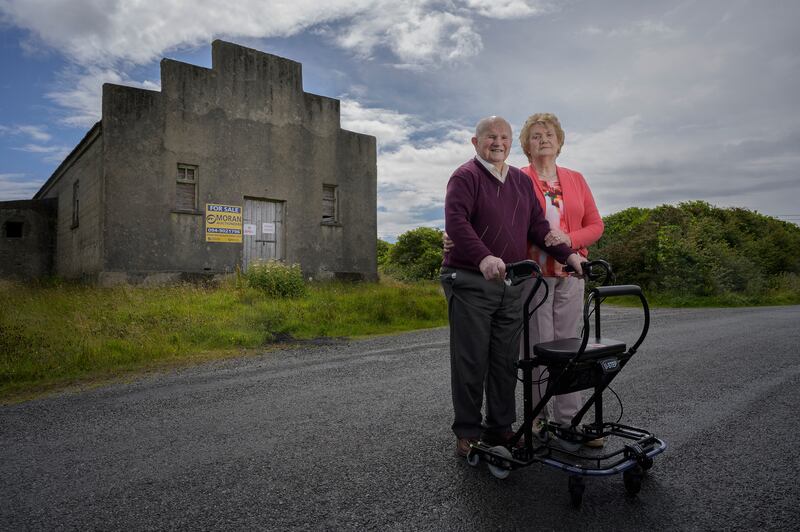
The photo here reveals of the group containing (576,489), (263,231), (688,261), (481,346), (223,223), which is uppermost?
(223,223)

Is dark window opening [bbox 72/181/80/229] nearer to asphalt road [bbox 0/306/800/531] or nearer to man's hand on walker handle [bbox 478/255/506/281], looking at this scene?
asphalt road [bbox 0/306/800/531]

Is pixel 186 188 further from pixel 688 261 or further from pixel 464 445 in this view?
pixel 688 261

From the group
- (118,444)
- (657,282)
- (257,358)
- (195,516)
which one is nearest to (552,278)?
(195,516)

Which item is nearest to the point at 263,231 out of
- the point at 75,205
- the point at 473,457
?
the point at 75,205

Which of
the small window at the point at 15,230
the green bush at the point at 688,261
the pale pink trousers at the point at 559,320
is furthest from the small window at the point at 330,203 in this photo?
the pale pink trousers at the point at 559,320

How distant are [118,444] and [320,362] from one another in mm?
3310

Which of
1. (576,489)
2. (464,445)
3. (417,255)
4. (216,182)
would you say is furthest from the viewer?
(417,255)

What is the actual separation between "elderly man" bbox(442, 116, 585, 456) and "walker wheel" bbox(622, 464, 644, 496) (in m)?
0.75

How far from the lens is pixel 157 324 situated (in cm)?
910

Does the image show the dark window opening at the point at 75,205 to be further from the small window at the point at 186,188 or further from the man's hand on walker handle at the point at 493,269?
the man's hand on walker handle at the point at 493,269

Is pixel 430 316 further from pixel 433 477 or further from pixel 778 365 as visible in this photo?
pixel 433 477

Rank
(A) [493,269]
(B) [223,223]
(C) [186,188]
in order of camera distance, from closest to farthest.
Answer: (A) [493,269]
(C) [186,188]
(B) [223,223]

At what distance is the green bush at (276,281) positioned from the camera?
13023mm

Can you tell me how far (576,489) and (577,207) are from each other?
6.52 ft
